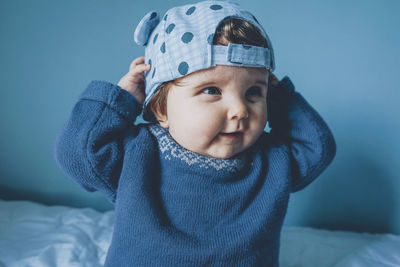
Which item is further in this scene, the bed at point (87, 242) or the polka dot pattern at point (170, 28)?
the bed at point (87, 242)

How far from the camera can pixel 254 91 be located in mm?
657

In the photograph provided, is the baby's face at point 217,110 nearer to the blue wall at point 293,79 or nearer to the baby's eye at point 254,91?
the baby's eye at point 254,91

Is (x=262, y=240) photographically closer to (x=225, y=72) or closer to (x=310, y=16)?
(x=225, y=72)

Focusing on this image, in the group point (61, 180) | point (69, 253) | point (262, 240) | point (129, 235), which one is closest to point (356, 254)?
point (262, 240)

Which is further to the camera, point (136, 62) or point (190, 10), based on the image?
point (136, 62)

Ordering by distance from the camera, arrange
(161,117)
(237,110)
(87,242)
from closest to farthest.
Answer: (237,110), (161,117), (87,242)

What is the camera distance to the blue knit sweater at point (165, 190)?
0.60 m

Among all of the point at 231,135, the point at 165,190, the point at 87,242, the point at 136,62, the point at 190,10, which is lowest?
the point at 87,242

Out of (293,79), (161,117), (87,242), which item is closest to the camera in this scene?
(161,117)

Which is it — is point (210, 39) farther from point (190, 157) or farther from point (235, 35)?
point (190, 157)

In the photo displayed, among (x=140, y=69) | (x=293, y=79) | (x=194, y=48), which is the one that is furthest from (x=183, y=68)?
(x=293, y=79)

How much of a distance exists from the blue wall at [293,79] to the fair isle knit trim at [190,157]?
20.8 inches

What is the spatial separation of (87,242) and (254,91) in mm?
648

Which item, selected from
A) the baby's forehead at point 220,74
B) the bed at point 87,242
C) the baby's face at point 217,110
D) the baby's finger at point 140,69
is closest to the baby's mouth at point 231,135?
the baby's face at point 217,110
